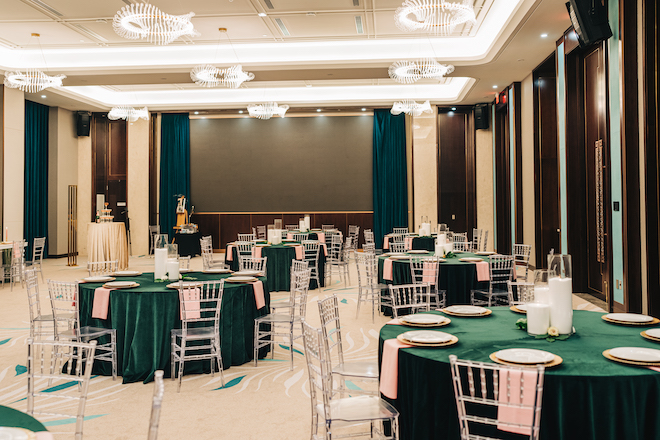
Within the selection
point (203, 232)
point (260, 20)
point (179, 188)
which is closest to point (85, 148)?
point (179, 188)

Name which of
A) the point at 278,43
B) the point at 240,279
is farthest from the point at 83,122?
the point at 240,279

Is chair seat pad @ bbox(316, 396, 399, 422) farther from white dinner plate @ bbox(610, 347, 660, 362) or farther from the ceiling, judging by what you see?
the ceiling

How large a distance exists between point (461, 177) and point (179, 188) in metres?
8.43

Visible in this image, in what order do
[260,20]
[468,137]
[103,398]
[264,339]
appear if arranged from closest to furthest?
[103,398] → [264,339] → [260,20] → [468,137]

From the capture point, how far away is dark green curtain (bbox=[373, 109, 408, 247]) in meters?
15.1

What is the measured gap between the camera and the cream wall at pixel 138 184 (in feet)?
50.2

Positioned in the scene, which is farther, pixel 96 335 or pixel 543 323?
pixel 96 335

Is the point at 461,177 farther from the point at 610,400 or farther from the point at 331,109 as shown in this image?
the point at 610,400

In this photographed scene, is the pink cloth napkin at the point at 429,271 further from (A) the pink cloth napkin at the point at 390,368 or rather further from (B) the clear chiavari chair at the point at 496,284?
(A) the pink cloth napkin at the point at 390,368

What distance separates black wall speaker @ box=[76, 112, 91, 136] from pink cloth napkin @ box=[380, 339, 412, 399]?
583 inches

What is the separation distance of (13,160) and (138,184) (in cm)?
409

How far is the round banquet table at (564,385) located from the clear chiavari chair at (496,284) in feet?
9.02

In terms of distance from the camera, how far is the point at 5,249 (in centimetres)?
965

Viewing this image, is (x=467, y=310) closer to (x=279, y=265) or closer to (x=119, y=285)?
(x=119, y=285)
